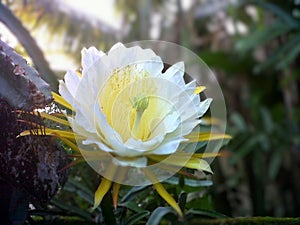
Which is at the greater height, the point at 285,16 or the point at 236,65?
the point at 285,16

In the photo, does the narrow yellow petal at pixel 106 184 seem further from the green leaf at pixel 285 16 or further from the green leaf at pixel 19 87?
the green leaf at pixel 285 16

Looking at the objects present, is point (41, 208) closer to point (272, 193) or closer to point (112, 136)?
point (112, 136)

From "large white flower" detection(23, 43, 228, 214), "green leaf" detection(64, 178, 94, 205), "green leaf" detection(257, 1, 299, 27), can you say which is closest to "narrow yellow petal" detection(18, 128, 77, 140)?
"large white flower" detection(23, 43, 228, 214)

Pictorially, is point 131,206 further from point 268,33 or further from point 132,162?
point 268,33

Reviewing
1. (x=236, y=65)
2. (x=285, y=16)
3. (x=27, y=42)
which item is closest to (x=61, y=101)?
(x=27, y=42)

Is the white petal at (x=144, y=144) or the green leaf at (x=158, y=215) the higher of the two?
the white petal at (x=144, y=144)

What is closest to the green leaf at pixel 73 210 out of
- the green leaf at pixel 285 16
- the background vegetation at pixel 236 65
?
the background vegetation at pixel 236 65

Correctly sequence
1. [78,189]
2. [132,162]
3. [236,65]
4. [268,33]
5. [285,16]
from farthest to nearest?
[236,65] → [268,33] → [285,16] → [78,189] → [132,162]
